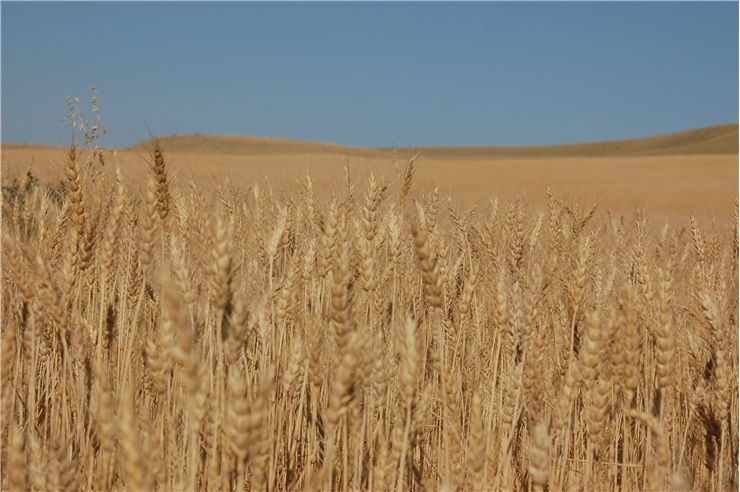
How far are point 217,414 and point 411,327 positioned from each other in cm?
49

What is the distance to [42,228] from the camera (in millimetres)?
2305

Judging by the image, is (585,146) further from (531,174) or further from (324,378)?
(324,378)

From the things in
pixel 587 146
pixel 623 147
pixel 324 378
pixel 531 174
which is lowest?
pixel 324 378

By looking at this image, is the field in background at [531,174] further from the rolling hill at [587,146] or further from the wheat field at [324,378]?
the rolling hill at [587,146]

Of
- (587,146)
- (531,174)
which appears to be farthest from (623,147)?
(531,174)

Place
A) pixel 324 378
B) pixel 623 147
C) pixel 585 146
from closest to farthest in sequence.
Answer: pixel 324 378, pixel 623 147, pixel 585 146

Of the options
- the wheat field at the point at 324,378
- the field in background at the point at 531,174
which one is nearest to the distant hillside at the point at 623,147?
the field in background at the point at 531,174

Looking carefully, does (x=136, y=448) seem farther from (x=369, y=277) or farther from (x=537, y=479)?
(x=369, y=277)

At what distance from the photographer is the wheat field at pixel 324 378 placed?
1283 millimetres

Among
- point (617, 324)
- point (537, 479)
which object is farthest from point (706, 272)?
point (537, 479)

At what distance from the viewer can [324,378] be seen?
232cm

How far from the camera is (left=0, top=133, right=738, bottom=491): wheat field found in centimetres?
128

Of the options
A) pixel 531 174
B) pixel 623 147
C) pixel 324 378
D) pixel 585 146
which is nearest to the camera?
pixel 324 378

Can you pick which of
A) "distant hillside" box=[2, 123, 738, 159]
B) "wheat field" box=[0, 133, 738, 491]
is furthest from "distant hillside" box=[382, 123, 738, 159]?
"wheat field" box=[0, 133, 738, 491]
